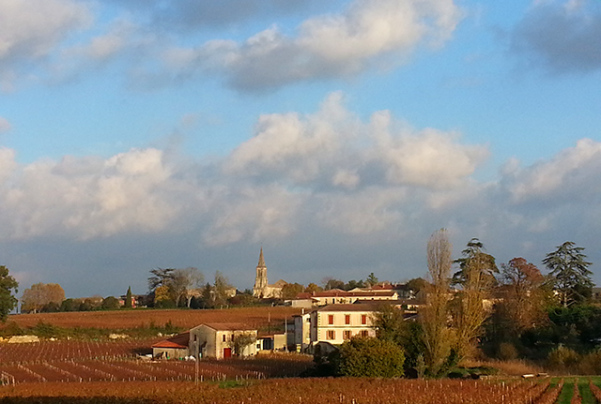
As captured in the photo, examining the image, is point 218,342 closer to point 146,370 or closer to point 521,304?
point 146,370

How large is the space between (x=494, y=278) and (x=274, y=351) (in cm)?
2521

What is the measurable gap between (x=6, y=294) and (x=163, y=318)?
75.9 feet

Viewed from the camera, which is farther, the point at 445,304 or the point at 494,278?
the point at 494,278

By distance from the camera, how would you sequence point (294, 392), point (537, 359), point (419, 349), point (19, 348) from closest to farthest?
point (294, 392)
point (419, 349)
point (537, 359)
point (19, 348)

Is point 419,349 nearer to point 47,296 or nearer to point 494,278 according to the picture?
Answer: point 494,278

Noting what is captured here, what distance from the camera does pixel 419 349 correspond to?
4856cm

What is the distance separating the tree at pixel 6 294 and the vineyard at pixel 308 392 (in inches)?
1879

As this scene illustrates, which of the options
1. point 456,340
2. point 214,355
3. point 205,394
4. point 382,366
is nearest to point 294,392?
point 205,394

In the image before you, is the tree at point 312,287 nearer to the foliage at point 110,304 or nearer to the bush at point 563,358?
the foliage at point 110,304

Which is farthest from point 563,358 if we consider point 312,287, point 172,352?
point 312,287

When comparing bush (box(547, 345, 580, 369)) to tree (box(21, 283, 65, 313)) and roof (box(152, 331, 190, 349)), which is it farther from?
tree (box(21, 283, 65, 313))

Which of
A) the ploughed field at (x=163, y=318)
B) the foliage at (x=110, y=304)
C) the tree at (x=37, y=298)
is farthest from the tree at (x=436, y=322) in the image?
the tree at (x=37, y=298)

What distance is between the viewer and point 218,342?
7219 centimetres

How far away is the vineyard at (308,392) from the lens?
3441 cm
